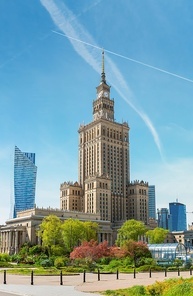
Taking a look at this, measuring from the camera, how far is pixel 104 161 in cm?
17525

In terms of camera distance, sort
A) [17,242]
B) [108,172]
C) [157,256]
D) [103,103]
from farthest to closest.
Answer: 1. [103,103]
2. [108,172]
3. [17,242]
4. [157,256]

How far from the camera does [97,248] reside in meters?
75.8

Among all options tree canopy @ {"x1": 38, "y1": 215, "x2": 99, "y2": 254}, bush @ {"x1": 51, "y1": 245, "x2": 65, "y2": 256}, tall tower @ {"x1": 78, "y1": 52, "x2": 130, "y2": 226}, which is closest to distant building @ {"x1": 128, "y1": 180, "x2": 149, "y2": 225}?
tall tower @ {"x1": 78, "y1": 52, "x2": 130, "y2": 226}

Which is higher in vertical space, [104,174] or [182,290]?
[104,174]

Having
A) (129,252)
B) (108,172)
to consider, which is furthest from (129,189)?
(129,252)

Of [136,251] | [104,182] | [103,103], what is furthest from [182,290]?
[103,103]

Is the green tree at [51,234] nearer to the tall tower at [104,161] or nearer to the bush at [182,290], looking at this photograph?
the tall tower at [104,161]

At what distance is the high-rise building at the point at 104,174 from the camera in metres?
167

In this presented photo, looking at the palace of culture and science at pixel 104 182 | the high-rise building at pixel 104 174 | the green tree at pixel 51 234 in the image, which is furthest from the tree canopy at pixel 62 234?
the high-rise building at pixel 104 174

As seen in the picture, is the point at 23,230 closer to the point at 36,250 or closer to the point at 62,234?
the point at 36,250

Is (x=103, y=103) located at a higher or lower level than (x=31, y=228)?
higher

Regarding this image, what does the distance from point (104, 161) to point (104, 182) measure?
12.3m

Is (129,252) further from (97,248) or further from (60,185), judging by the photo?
(60,185)

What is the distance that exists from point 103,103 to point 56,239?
3708 inches
